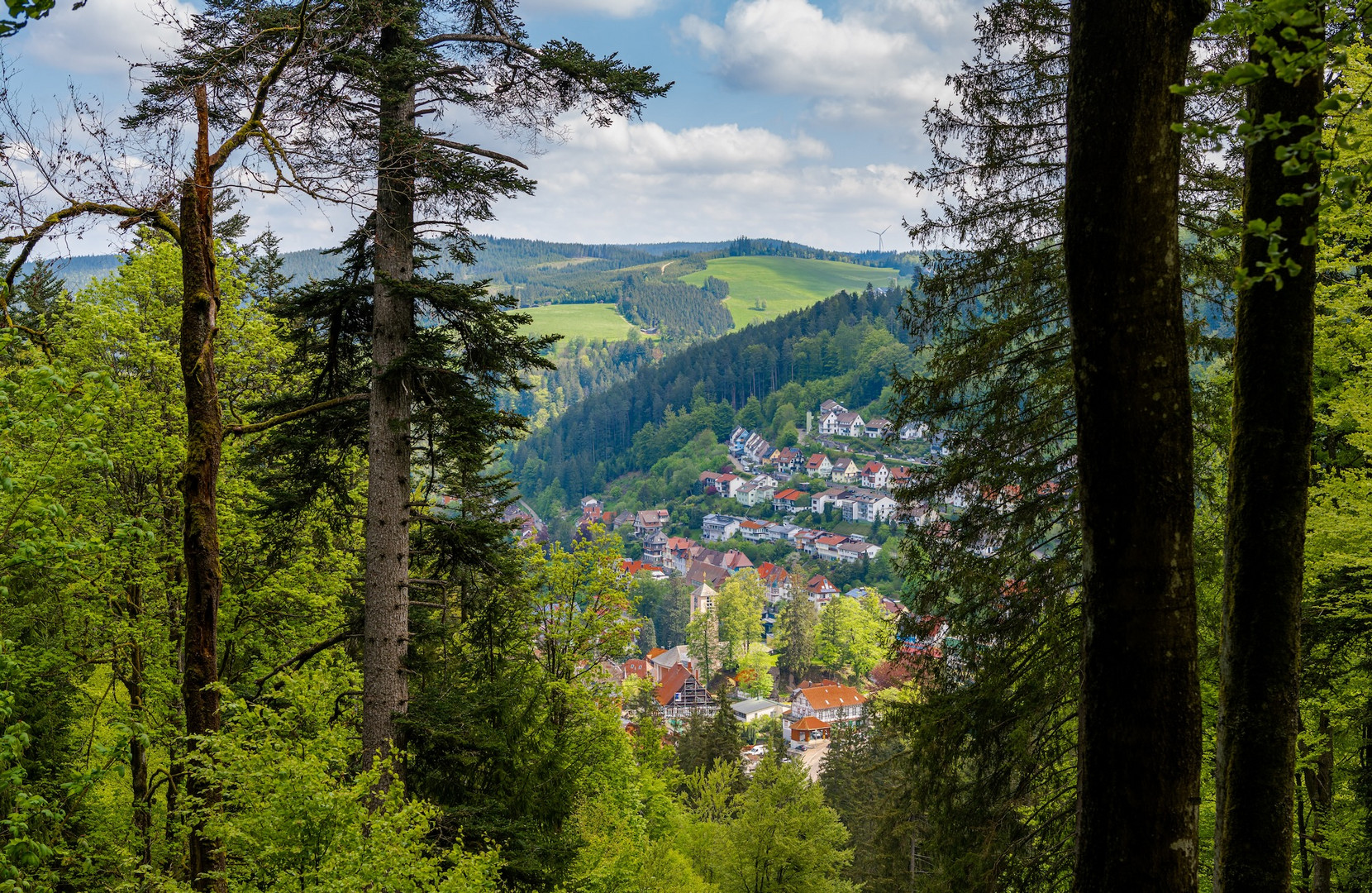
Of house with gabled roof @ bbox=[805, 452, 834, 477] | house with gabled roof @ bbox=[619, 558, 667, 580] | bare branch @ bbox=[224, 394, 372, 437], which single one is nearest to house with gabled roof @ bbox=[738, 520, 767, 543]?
house with gabled roof @ bbox=[619, 558, 667, 580]

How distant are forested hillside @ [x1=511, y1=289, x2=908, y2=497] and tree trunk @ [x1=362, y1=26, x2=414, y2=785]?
128 m

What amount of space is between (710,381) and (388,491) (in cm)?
13707

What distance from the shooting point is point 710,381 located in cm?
14400

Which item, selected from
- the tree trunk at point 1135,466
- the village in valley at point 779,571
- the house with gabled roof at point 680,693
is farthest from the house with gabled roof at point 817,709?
the tree trunk at point 1135,466

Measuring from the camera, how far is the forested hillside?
138 meters

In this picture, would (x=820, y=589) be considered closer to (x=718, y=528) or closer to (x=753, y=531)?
(x=753, y=531)

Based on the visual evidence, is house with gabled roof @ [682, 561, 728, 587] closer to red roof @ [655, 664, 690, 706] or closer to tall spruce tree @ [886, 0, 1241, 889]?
red roof @ [655, 664, 690, 706]

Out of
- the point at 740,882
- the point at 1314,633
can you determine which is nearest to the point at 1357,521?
the point at 1314,633

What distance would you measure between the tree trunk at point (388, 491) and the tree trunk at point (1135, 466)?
614 cm

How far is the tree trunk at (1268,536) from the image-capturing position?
3.26 meters

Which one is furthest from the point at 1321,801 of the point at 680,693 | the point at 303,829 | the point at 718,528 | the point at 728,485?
the point at 728,485

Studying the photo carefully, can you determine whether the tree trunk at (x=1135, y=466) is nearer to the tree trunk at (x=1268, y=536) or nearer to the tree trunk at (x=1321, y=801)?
the tree trunk at (x=1268, y=536)

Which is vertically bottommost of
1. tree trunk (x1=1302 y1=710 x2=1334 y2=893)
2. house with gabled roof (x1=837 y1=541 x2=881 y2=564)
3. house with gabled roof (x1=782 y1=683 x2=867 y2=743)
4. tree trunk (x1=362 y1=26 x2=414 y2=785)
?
house with gabled roof (x1=782 y1=683 x2=867 y2=743)

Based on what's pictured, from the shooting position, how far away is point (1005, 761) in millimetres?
8398
